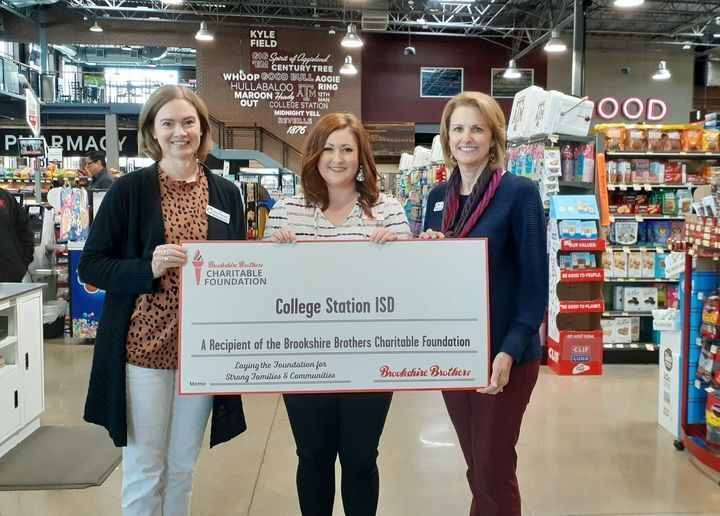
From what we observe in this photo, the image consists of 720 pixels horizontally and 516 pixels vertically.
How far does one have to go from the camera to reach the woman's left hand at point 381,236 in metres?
1.90

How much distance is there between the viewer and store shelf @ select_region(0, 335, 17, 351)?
11.8ft

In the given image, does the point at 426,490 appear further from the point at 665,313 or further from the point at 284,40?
the point at 284,40

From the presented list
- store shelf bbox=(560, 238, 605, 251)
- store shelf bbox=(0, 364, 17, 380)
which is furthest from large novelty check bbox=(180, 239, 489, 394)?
store shelf bbox=(560, 238, 605, 251)

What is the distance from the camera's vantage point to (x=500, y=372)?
1849 mm

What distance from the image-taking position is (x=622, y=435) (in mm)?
3988

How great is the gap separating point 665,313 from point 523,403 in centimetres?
237

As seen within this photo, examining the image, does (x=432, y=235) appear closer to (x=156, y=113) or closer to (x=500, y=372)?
(x=500, y=372)

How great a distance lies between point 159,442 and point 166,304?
1.49 feet

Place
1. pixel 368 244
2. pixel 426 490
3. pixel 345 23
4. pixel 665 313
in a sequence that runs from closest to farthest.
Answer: pixel 368 244, pixel 426 490, pixel 665 313, pixel 345 23

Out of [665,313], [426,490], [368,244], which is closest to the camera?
[368,244]

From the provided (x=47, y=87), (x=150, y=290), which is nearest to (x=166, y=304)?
(x=150, y=290)

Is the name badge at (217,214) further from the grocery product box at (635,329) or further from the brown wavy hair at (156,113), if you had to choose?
the grocery product box at (635,329)

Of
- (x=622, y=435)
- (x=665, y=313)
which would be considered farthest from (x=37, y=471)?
(x=665, y=313)

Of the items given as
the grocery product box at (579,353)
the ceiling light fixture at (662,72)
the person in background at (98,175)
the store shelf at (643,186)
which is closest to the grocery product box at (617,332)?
the grocery product box at (579,353)
